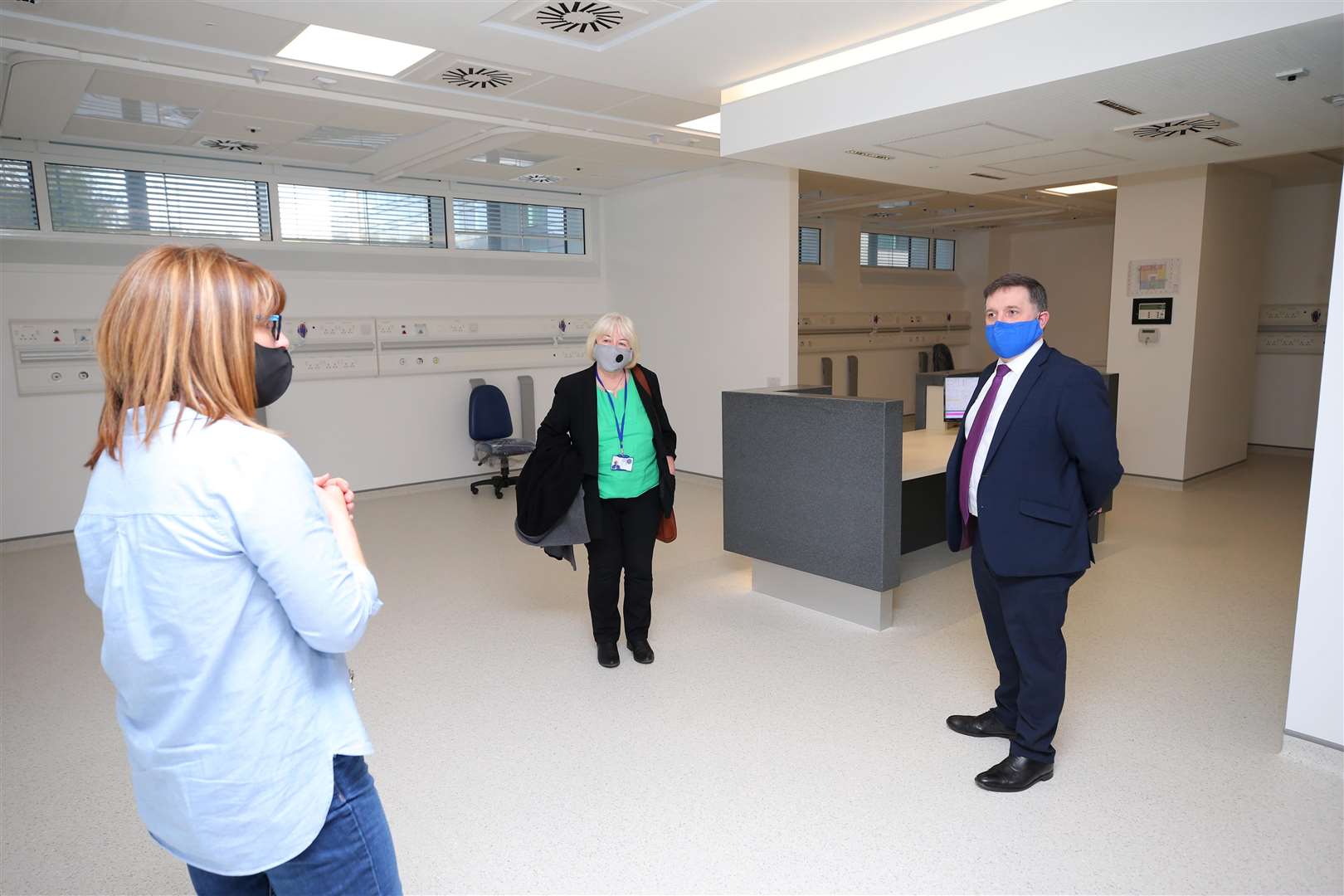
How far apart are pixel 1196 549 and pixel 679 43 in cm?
431

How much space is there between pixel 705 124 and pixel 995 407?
3.72 meters

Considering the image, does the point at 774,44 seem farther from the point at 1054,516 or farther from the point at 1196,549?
the point at 1196,549

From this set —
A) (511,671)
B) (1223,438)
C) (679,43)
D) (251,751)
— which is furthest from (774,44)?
(1223,438)

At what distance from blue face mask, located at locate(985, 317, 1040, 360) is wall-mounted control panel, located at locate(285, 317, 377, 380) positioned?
554 centimetres

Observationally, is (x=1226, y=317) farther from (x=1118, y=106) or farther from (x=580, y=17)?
(x=580, y=17)

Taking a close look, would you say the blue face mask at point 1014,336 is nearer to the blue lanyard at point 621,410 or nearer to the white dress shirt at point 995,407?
the white dress shirt at point 995,407

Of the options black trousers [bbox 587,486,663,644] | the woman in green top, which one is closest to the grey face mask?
the woman in green top

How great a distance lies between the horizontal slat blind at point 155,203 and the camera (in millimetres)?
5738

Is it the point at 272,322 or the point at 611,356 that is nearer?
the point at 272,322

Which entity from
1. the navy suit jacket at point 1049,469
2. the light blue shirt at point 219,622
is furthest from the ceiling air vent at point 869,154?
the light blue shirt at point 219,622

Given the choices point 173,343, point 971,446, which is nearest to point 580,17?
point 971,446

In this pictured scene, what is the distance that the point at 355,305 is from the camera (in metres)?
6.87

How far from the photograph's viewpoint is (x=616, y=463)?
3.45 meters

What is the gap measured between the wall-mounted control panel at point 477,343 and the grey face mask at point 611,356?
12.8 feet
